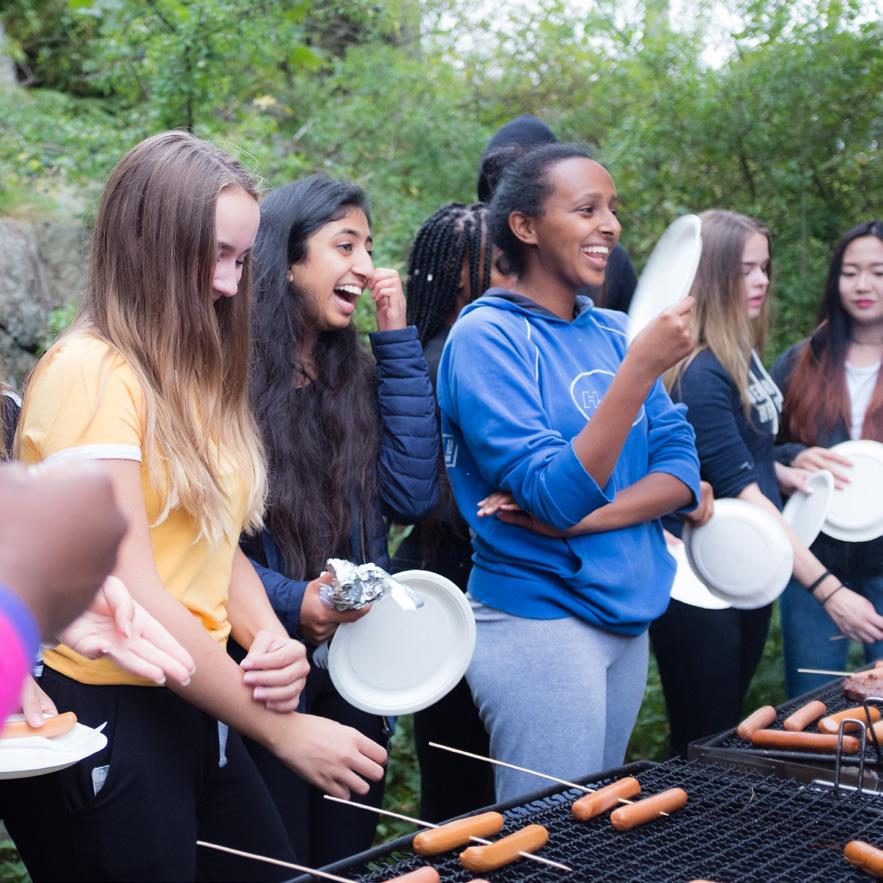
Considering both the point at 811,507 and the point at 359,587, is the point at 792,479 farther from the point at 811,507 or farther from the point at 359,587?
the point at 359,587

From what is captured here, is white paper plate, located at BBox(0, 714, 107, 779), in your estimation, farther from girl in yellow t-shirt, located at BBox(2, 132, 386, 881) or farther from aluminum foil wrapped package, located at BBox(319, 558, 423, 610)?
aluminum foil wrapped package, located at BBox(319, 558, 423, 610)

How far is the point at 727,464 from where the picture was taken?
12.7 feet

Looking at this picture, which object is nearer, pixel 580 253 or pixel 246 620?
pixel 246 620

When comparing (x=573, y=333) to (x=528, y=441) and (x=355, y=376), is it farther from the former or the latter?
(x=355, y=376)

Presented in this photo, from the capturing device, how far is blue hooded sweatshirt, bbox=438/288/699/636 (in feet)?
8.86

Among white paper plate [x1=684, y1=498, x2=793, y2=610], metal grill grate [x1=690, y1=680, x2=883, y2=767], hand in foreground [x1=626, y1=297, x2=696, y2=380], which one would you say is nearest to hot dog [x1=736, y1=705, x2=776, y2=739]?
metal grill grate [x1=690, y1=680, x2=883, y2=767]

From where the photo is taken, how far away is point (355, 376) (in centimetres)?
320

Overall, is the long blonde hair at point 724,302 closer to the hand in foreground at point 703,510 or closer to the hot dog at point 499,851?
the hand in foreground at point 703,510

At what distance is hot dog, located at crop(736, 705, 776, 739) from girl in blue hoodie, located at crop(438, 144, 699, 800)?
0.98ft

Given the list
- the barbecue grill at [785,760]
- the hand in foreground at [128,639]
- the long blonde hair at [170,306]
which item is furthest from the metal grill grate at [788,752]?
the hand in foreground at [128,639]

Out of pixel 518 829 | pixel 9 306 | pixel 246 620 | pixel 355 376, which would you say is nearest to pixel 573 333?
pixel 355 376

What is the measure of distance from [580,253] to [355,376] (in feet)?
2.36

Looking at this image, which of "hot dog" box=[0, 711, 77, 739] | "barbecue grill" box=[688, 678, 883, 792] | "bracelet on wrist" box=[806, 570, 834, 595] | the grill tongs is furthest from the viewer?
"bracelet on wrist" box=[806, 570, 834, 595]

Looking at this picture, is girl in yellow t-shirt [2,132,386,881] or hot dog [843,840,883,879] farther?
girl in yellow t-shirt [2,132,386,881]
